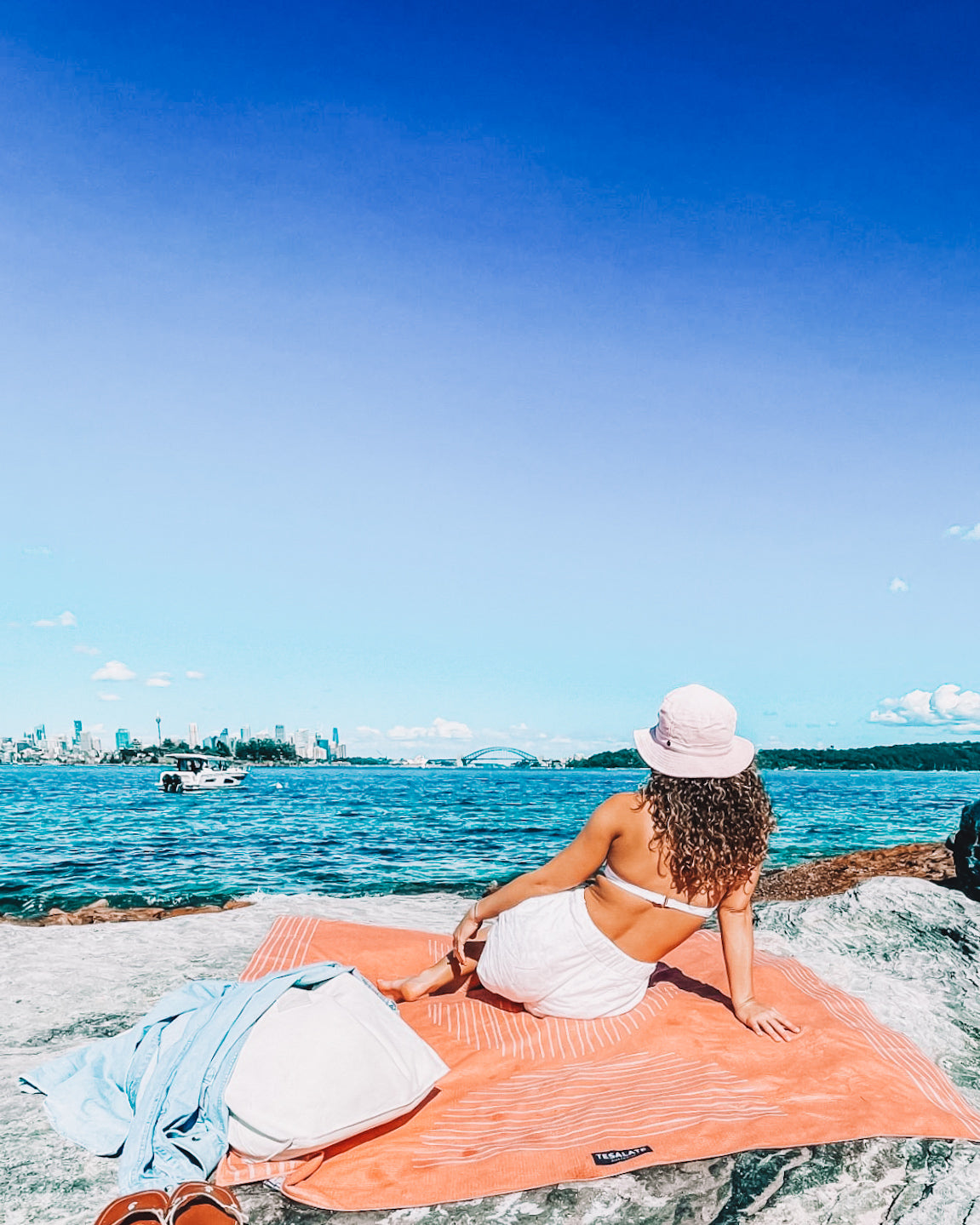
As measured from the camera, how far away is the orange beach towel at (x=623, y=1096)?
3.12m

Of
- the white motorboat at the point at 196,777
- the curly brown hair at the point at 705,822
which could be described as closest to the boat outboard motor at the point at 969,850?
the curly brown hair at the point at 705,822

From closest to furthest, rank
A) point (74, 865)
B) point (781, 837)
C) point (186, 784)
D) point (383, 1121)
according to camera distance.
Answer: point (383, 1121)
point (74, 865)
point (781, 837)
point (186, 784)

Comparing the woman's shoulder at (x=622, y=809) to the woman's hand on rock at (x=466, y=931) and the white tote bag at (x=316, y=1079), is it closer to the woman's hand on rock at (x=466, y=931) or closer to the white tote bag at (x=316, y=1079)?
the woman's hand on rock at (x=466, y=931)

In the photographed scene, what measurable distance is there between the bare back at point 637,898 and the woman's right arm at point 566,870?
0.15 ft

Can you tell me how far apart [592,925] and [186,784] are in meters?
64.7

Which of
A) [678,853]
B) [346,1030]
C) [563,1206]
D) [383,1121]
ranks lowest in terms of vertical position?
[563,1206]

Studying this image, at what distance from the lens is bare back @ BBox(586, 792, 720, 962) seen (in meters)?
4.04

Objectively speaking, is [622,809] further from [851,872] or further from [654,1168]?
[851,872]

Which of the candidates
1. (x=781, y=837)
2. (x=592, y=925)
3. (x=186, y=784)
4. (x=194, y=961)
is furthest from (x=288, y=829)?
(x=186, y=784)

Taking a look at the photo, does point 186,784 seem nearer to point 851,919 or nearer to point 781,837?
point 781,837

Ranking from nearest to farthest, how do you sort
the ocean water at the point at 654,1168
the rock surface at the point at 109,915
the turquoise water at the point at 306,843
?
the ocean water at the point at 654,1168 → the rock surface at the point at 109,915 → the turquoise water at the point at 306,843

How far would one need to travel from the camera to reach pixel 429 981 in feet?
15.5

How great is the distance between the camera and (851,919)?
6.36m

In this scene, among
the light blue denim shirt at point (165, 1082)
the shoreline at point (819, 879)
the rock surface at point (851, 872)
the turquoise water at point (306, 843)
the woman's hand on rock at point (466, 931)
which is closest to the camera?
the light blue denim shirt at point (165, 1082)
